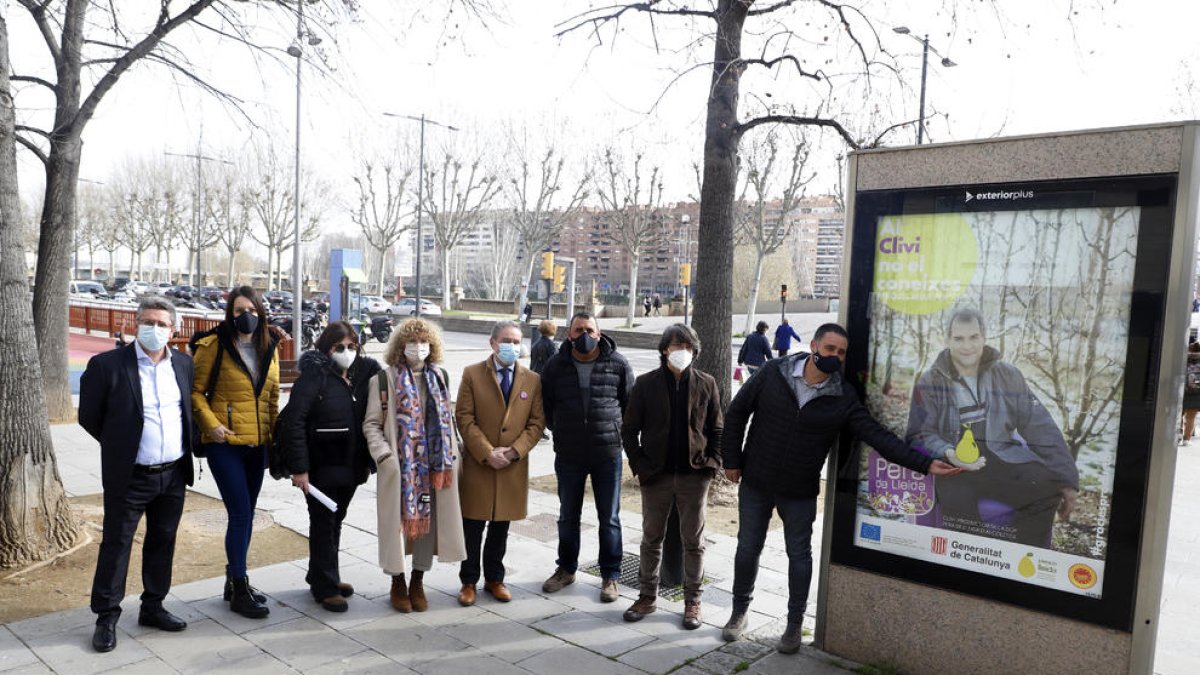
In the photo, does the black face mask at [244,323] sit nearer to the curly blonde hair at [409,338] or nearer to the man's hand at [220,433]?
the man's hand at [220,433]

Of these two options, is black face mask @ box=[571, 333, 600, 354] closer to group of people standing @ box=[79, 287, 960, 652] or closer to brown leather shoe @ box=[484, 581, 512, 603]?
group of people standing @ box=[79, 287, 960, 652]

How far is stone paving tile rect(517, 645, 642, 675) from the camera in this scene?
4.05 metres

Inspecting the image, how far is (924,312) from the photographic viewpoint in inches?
156

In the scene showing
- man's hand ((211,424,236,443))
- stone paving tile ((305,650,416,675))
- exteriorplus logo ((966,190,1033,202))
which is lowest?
stone paving tile ((305,650,416,675))

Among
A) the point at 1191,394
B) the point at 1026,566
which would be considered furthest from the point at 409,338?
the point at 1191,394

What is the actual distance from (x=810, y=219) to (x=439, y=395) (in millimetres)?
103381

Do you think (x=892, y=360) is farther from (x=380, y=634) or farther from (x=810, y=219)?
(x=810, y=219)

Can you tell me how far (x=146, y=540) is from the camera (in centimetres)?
442

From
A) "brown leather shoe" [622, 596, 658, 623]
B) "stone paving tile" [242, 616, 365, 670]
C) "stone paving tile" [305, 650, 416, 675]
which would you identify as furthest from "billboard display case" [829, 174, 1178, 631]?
"stone paving tile" [242, 616, 365, 670]

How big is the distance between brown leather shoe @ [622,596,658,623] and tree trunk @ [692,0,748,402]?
11.3 feet

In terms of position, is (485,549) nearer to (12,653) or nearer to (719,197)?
(12,653)

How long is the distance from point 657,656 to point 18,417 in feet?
14.2

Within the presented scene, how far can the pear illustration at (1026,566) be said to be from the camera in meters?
3.66

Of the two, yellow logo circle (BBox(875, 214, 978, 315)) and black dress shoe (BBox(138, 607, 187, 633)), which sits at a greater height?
yellow logo circle (BBox(875, 214, 978, 315))
